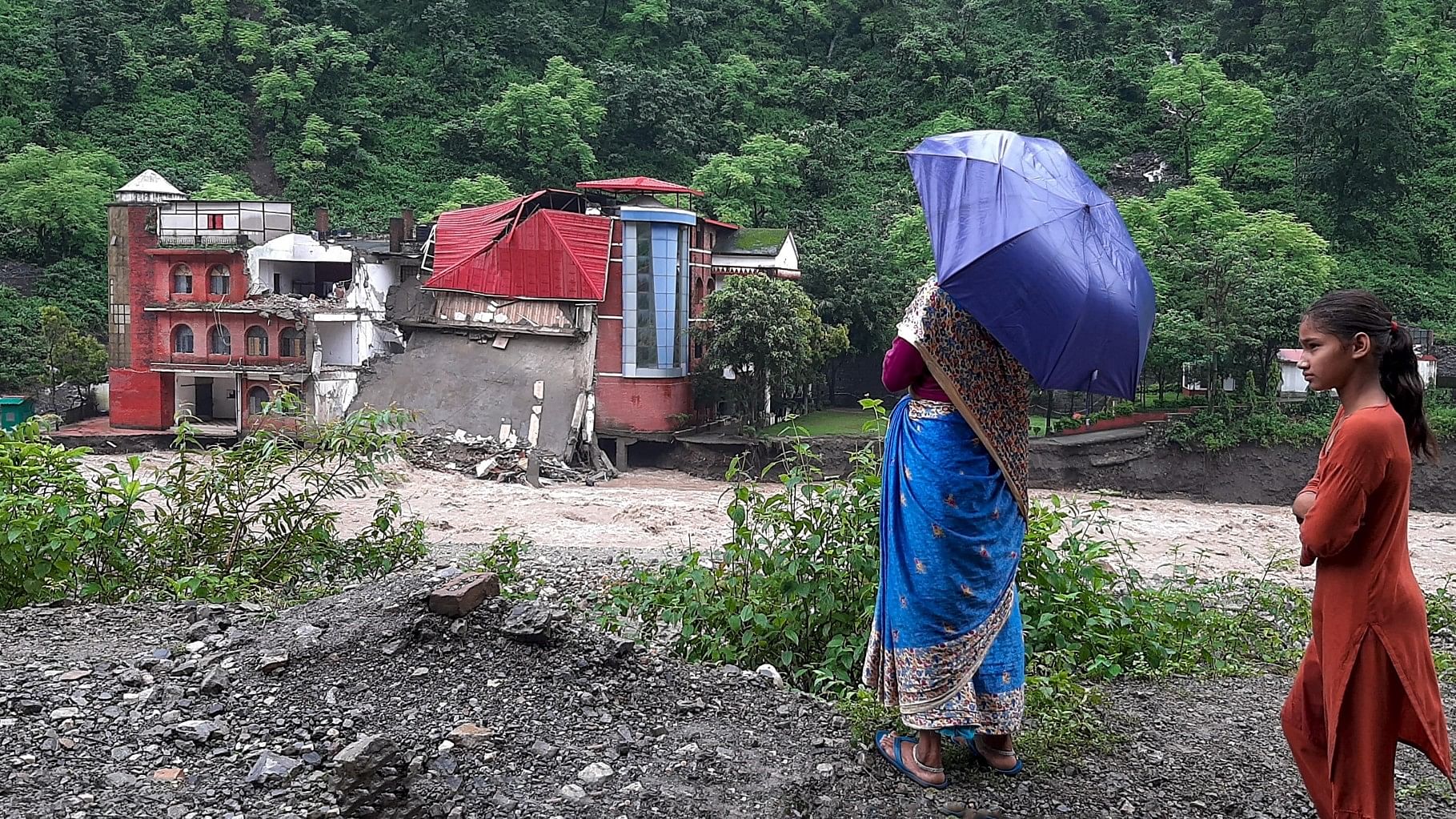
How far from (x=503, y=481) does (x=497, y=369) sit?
2.99 m

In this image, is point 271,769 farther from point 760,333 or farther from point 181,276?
point 181,276

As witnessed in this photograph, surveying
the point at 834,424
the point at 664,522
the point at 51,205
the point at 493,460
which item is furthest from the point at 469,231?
the point at 51,205

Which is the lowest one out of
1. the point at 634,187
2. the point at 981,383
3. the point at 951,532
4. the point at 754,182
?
the point at 951,532

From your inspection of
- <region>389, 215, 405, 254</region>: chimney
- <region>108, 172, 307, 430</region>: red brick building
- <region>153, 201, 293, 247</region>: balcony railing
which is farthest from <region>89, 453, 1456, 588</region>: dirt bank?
<region>389, 215, 405, 254</region>: chimney

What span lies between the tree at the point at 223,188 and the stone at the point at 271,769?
32045mm

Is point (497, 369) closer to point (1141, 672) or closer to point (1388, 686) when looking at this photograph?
point (1141, 672)

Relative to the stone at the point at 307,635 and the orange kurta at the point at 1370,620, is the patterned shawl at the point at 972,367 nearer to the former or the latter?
the orange kurta at the point at 1370,620

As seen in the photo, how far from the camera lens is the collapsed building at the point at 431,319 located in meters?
23.0

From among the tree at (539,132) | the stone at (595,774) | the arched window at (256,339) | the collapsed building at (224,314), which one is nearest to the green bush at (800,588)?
the stone at (595,774)

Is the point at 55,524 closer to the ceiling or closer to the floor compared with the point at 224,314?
closer to the floor

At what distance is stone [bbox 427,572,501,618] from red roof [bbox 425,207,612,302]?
19315 mm

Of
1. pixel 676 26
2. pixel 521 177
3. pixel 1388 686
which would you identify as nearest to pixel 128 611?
pixel 1388 686

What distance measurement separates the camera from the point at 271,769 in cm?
292

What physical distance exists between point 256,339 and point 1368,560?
23.8 m
